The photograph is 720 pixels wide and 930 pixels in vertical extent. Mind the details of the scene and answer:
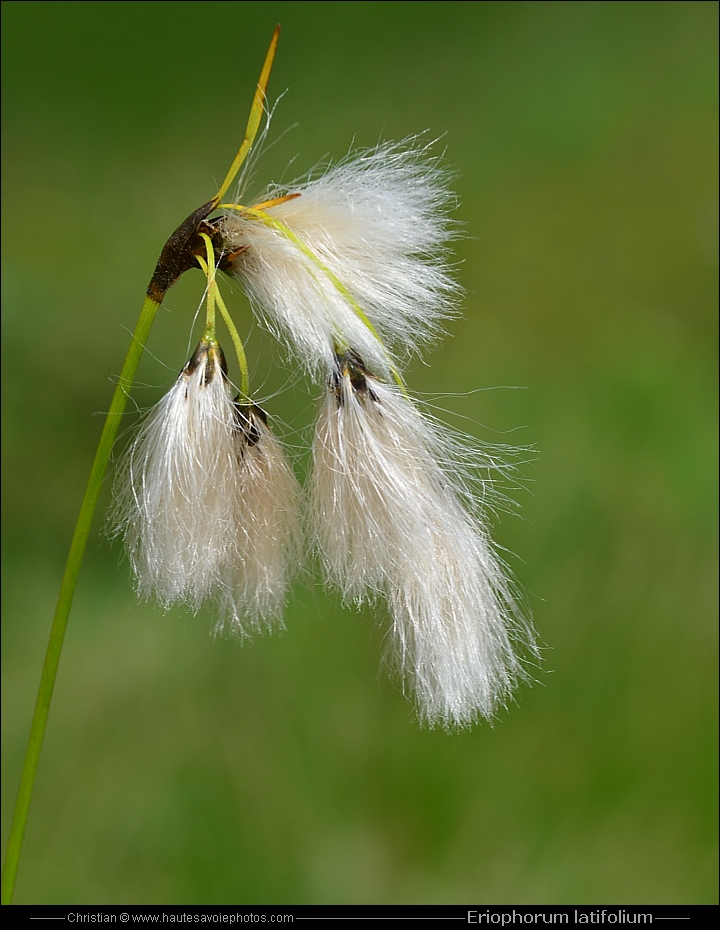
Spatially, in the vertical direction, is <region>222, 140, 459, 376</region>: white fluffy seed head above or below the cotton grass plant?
above

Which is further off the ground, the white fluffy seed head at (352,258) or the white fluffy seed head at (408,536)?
the white fluffy seed head at (352,258)

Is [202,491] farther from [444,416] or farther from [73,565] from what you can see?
[444,416]

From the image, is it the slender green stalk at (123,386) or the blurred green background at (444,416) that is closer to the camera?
the slender green stalk at (123,386)

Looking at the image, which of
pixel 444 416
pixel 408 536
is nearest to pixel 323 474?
pixel 408 536

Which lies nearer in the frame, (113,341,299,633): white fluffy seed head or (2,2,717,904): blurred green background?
(113,341,299,633): white fluffy seed head

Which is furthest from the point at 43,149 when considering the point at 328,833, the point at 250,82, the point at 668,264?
the point at 328,833

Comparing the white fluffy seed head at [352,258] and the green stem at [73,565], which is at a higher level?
the white fluffy seed head at [352,258]
